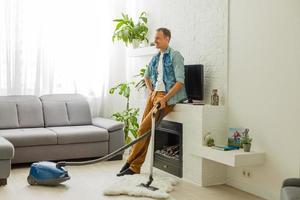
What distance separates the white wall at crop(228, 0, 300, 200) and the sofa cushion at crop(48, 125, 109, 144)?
1.88 m

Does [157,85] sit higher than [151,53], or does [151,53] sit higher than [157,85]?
[151,53]

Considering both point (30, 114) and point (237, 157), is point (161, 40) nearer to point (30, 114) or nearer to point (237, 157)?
point (237, 157)

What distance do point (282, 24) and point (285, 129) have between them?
36.4 inches

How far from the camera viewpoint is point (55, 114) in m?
5.79

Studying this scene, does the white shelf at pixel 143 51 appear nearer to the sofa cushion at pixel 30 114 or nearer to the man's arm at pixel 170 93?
the man's arm at pixel 170 93

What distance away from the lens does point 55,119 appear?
227 inches

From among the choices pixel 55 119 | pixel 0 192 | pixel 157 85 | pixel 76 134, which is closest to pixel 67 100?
pixel 55 119

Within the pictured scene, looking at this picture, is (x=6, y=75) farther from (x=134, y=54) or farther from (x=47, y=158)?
(x=134, y=54)

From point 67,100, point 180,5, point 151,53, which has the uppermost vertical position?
point 180,5

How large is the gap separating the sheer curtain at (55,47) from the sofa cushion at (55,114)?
1.12 ft

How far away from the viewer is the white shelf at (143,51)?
548 cm

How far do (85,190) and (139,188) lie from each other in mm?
541

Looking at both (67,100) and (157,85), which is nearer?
(157,85)

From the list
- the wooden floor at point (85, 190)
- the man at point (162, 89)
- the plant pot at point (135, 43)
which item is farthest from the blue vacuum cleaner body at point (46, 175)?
the plant pot at point (135, 43)
